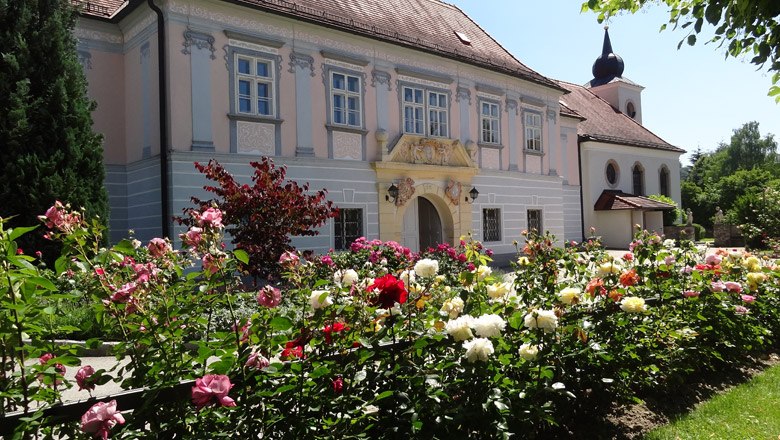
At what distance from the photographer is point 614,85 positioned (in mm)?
36500

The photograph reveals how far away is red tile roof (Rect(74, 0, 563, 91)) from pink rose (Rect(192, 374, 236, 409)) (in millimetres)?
12596

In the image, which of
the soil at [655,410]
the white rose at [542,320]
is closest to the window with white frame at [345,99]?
the soil at [655,410]

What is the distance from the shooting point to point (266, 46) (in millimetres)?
13906

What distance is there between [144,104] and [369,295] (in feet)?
41.0

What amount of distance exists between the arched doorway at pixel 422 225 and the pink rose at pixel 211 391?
15548 mm

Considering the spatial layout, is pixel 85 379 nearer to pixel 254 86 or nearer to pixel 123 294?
pixel 123 294

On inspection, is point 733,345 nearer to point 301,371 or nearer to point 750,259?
point 750,259

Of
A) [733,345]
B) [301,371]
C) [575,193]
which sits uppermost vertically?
[575,193]

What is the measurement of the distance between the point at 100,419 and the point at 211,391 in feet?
1.29

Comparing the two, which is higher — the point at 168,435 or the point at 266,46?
the point at 266,46

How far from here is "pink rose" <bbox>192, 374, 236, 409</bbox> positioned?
2.10 meters

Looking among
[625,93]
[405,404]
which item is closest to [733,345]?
[405,404]

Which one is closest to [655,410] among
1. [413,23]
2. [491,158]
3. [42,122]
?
[42,122]

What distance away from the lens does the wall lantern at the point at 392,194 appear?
16281 mm
